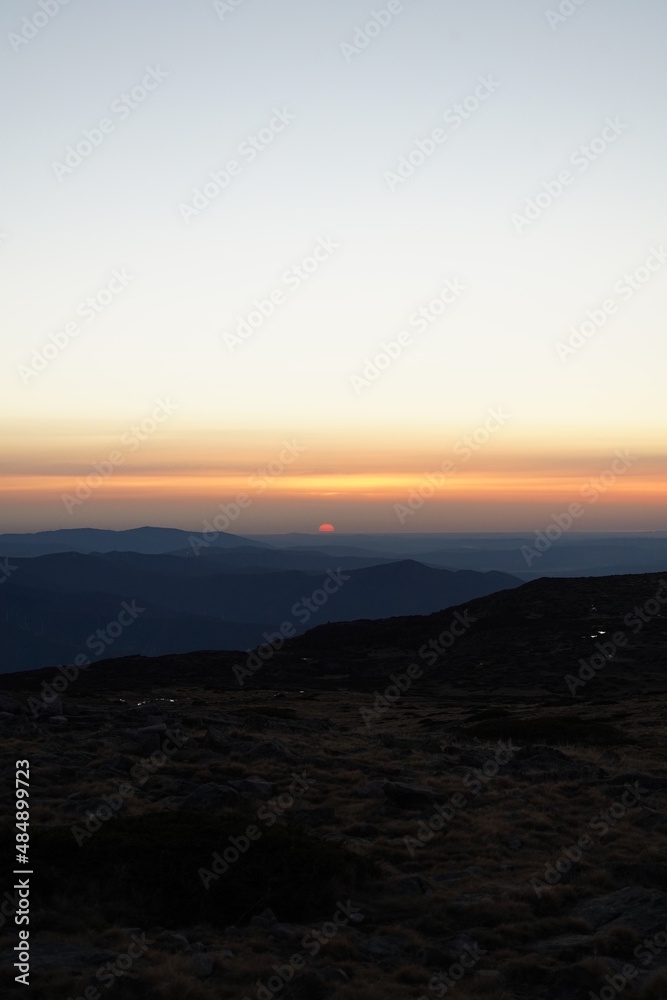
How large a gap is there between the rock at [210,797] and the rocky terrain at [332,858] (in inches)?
1.8

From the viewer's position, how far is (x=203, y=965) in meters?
9.47

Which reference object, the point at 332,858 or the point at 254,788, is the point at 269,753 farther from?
the point at 332,858

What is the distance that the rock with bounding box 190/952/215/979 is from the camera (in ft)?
30.7

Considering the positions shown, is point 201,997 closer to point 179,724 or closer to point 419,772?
point 419,772

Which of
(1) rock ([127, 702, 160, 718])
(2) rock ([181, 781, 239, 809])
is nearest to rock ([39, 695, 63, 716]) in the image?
(1) rock ([127, 702, 160, 718])

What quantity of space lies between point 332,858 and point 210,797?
4.91m

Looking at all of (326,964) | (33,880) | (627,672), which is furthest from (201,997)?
(627,672)

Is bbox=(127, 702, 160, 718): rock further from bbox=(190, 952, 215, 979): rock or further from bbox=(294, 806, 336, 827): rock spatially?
→ bbox=(190, 952, 215, 979): rock

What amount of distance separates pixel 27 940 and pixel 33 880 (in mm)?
1699

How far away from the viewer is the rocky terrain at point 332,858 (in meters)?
9.77

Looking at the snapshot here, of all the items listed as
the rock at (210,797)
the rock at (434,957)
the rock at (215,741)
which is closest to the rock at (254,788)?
the rock at (210,797)

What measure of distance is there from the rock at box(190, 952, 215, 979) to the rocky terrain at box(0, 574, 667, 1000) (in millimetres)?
32

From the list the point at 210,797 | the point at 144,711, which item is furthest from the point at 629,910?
the point at 144,711

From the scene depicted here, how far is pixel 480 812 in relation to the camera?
1798 centimetres
